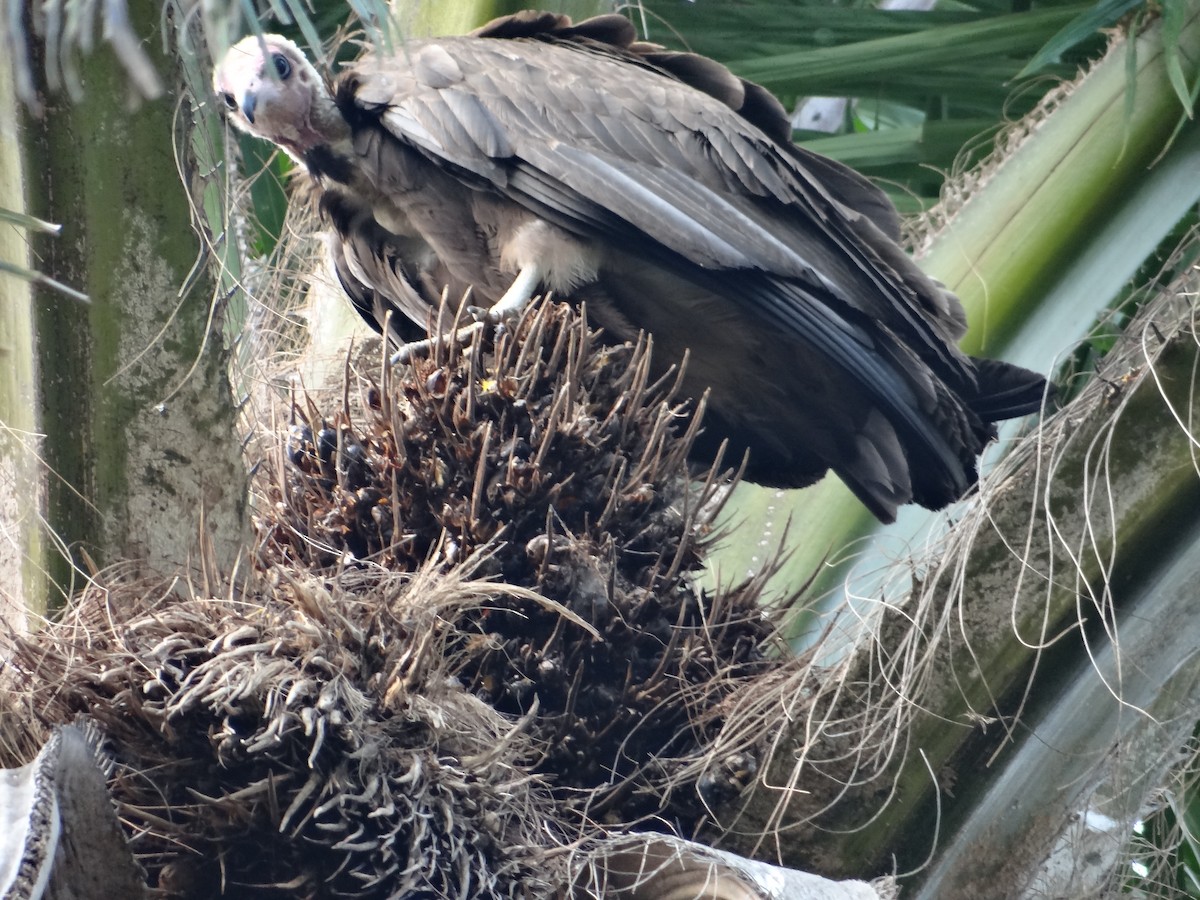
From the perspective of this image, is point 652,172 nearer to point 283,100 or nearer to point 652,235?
point 652,235

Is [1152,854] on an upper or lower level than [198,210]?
lower

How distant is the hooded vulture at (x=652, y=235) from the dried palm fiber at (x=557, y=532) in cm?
44

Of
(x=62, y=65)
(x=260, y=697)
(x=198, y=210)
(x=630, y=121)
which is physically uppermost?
(x=630, y=121)

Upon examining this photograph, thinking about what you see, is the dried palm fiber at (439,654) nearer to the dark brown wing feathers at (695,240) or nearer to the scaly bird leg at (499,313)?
the scaly bird leg at (499,313)

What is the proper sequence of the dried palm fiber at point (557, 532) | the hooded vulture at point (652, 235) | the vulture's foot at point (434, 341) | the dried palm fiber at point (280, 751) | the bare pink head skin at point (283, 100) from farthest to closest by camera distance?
the bare pink head skin at point (283, 100) → the hooded vulture at point (652, 235) → the vulture's foot at point (434, 341) → the dried palm fiber at point (557, 532) → the dried palm fiber at point (280, 751)

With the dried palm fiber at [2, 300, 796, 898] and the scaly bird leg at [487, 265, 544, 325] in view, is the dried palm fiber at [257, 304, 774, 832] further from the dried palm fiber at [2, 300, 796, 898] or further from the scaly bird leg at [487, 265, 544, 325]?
the scaly bird leg at [487, 265, 544, 325]

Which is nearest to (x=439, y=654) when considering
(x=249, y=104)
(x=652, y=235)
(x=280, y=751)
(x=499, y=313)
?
(x=280, y=751)

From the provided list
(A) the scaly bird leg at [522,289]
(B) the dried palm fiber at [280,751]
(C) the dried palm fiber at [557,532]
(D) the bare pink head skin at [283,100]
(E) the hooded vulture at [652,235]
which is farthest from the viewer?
(D) the bare pink head skin at [283,100]

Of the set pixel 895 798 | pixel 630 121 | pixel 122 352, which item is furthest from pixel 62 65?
pixel 895 798

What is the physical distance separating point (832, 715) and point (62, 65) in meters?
1.44

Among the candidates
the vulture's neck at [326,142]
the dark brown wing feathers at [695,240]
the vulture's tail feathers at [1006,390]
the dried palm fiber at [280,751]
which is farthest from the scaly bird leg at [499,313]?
the vulture's tail feathers at [1006,390]

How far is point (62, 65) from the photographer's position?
1.88 m

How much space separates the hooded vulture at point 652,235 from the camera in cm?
274

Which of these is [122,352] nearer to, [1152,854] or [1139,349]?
[1139,349]
